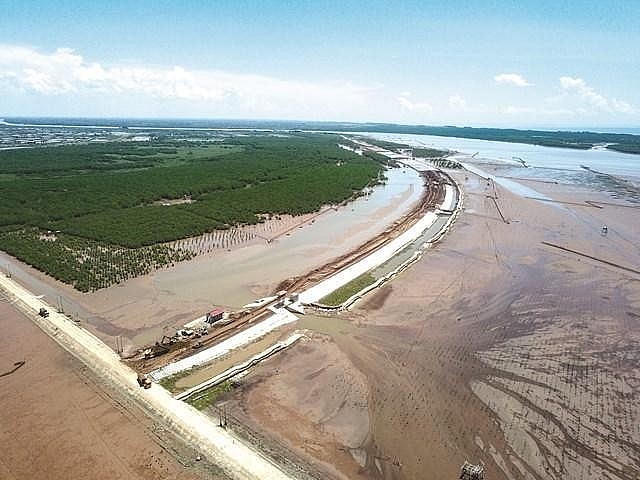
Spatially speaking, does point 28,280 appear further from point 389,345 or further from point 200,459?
point 389,345

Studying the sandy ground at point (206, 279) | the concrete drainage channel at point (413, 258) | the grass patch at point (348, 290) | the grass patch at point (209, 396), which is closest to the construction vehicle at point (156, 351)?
the sandy ground at point (206, 279)

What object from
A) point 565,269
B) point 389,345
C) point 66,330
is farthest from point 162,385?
point 565,269

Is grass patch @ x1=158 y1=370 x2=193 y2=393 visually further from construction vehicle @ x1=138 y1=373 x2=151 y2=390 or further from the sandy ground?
the sandy ground

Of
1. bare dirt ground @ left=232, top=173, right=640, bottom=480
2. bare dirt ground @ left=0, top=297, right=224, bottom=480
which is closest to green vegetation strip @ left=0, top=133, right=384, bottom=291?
bare dirt ground @ left=0, top=297, right=224, bottom=480

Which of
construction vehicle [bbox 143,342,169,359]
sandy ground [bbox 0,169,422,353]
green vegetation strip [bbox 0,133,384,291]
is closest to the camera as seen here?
construction vehicle [bbox 143,342,169,359]

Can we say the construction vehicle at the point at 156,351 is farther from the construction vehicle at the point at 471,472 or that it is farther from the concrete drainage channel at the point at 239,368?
the construction vehicle at the point at 471,472

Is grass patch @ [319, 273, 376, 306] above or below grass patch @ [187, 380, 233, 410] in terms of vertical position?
above
